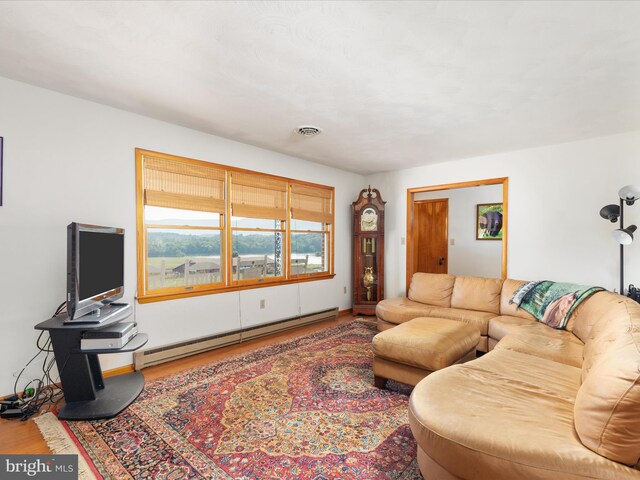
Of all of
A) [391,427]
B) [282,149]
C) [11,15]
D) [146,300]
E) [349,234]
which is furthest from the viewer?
[349,234]

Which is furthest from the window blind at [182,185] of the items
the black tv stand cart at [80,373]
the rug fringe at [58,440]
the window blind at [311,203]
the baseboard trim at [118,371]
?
the rug fringe at [58,440]

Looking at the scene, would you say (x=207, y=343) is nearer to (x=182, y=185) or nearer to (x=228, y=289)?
(x=228, y=289)

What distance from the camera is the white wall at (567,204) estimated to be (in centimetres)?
350

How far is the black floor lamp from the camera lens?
3.04 m

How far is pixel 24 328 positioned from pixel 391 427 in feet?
9.31

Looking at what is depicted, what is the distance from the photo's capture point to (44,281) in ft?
8.38

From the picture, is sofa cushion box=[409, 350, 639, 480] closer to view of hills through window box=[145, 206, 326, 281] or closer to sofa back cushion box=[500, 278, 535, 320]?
sofa back cushion box=[500, 278, 535, 320]

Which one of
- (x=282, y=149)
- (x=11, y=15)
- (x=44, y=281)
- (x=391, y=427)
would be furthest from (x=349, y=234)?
(x=11, y=15)

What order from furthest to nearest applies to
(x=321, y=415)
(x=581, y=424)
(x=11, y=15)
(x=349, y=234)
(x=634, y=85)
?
1. (x=349, y=234)
2. (x=634, y=85)
3. (x=321, y=415)
4. (x=11, y=15)
5. (x=581, y=424)

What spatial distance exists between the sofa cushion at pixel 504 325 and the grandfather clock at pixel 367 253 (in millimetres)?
2068

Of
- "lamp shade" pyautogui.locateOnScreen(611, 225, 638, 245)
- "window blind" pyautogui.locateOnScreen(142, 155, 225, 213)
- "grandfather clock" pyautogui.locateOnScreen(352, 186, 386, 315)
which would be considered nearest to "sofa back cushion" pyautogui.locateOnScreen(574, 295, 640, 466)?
"lamp shade" pyautogui.locateOnScreen(611, 225, 638, 245)

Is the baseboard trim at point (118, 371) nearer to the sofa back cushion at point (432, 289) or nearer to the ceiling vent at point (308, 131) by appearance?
the ceiling vent at point (308, 131)

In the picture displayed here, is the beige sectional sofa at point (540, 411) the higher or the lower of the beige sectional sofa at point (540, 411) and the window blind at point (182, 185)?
the lower

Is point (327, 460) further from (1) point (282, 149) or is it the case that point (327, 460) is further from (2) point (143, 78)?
(1) point (282, 149)
